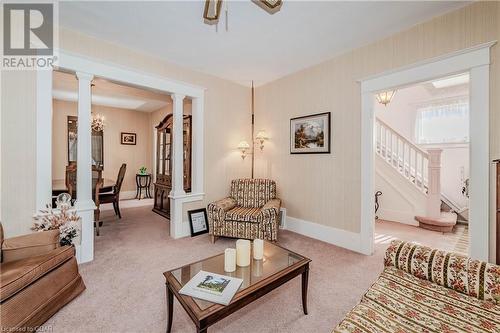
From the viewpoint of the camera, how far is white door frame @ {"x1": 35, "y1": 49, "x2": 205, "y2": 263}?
2.38m

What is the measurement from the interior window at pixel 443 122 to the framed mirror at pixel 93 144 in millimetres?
8067

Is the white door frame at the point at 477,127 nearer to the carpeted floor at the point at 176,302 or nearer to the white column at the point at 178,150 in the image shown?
the carpeted floor at the point at 176,302

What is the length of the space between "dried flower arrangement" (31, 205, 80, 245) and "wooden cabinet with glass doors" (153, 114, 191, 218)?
199cm

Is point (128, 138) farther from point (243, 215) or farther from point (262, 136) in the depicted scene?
point (243, 215)

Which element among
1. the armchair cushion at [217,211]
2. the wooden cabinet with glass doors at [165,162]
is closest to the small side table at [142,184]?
the wooden cabinet with glass doors at [165,162]

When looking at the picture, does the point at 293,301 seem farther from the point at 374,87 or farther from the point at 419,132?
the point at 419,132

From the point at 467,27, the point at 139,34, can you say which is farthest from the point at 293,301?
the point at 139,34

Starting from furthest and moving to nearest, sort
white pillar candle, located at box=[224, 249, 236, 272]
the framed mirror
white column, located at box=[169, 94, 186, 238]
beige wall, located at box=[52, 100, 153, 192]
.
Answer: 1. the framed mirror
2. beige wall, located at box=[52, 100, 153, 192]
3. white column, located at box=[169, 94, 186, 238]
4. white pillar candle, located at box=[224, 249, 236, 272]

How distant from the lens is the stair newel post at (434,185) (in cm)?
406

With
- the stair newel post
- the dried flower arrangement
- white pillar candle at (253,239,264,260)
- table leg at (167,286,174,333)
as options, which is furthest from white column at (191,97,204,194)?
the stair newel post

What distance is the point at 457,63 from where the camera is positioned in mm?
2230

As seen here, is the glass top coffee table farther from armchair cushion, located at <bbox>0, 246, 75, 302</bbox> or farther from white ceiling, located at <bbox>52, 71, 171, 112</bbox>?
white ceiling, located at <bbox>52, 71, 171, 112</bbox>

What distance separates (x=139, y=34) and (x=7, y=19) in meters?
1.19

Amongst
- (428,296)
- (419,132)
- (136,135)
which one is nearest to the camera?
(428,296)
